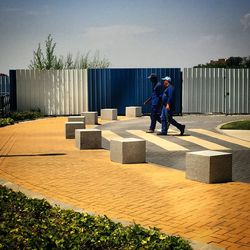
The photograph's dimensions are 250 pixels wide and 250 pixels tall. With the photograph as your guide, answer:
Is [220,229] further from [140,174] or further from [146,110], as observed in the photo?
[146,110]

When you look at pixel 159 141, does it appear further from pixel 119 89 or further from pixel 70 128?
pixel 119 89

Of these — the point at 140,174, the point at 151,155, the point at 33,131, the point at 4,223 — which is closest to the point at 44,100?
the point at 33,131

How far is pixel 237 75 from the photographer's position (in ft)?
82.5

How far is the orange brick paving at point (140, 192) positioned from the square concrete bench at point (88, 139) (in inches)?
22.6

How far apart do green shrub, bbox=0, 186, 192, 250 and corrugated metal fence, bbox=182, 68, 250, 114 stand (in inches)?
794

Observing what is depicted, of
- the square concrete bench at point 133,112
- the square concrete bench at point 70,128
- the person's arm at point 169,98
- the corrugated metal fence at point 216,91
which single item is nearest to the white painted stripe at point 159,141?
the person's arm at point 169,98

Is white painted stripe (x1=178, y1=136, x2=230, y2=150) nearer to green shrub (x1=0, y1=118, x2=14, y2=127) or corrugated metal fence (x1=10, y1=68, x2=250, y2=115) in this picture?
green shrub (x1=0, y1=118, x2=14, y2=127)

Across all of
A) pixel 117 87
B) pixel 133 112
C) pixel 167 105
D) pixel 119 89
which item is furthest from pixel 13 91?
pixel 167 105

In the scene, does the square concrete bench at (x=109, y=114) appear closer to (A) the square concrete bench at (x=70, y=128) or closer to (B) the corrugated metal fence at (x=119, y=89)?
(B) the corrugated metal fence at (x=119, y=89)

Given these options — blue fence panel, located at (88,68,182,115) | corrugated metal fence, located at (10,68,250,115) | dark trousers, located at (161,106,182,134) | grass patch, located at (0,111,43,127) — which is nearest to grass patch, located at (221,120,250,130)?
dark trousers, located at (161,106,182,134)

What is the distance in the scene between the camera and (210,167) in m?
7.51

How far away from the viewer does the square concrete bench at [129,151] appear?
31.3 feet

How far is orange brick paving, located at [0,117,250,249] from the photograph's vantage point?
17.3ft

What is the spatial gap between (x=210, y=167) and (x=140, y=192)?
1451 millimetres
